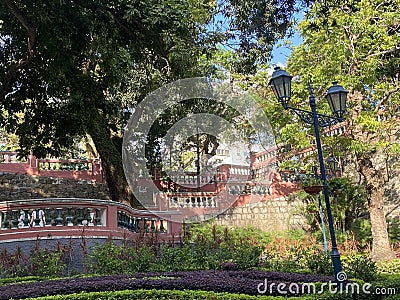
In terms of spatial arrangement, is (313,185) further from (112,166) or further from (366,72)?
(112,166)

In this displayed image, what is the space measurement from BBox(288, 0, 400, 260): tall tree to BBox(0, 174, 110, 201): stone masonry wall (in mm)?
8095

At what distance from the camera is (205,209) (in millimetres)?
13875

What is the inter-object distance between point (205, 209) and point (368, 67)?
22.0ft

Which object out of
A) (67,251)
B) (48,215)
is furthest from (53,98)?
(67,251)

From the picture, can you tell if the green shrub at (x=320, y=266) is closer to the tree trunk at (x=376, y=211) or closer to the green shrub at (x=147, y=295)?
the green shrub at (x=147, y=295)

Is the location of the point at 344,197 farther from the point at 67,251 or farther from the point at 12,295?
the point at 12,295

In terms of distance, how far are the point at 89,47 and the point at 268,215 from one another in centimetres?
825

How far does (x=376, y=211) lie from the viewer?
10188 millimetres

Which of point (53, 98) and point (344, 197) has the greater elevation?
point (53, 98)

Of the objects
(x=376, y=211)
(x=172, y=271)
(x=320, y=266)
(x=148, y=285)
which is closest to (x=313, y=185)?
(x=376, y=211)

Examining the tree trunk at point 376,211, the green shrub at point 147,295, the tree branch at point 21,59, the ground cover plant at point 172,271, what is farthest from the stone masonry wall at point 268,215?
the green shrub at point 147,295

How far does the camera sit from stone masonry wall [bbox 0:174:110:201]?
13.8m

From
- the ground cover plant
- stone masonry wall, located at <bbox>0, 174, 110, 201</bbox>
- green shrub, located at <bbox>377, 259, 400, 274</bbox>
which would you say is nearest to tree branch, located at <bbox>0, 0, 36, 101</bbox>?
the ground cover plant

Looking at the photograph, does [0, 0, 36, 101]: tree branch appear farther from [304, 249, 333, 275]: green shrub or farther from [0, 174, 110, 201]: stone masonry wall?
[304, 249, 333, 275]: green shrub
